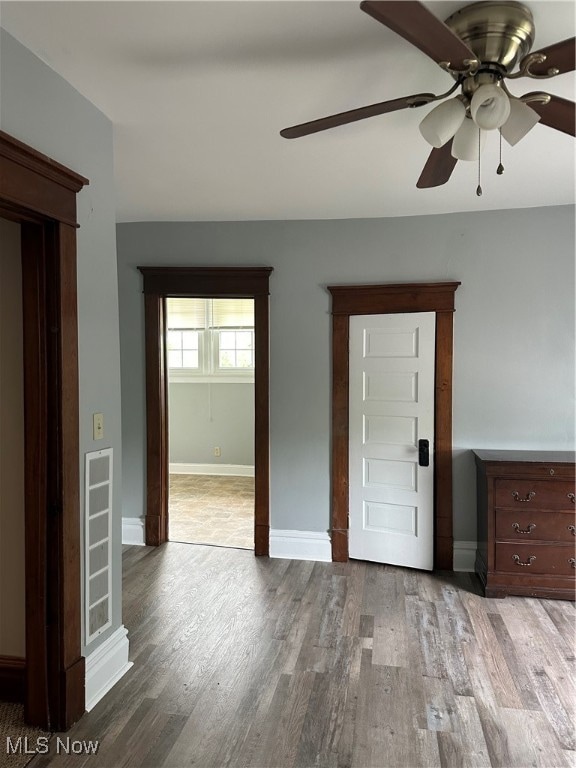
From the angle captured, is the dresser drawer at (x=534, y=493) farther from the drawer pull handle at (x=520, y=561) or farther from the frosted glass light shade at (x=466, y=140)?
the frosted glass light shade at (x=466, y=140)

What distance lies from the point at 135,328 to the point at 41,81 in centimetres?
251

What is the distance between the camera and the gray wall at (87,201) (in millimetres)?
1885

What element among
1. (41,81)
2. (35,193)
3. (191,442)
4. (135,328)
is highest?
(41,81)

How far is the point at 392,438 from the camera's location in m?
4.00

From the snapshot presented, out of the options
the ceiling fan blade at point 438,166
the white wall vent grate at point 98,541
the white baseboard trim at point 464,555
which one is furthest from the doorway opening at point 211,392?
the ceiling fan blade at point 438,166

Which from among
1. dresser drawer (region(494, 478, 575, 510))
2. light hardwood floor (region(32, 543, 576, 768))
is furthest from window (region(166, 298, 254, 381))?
dresser drawer (region(494, 478, 575, 510))

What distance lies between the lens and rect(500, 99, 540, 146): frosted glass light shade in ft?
5.32

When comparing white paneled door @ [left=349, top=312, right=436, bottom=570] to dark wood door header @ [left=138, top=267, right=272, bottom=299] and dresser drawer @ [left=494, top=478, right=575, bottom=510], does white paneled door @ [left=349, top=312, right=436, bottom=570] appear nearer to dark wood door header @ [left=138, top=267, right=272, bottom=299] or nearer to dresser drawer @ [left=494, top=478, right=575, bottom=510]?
dresser drawer @ [left=494, top=478, right=575, bottom=510]

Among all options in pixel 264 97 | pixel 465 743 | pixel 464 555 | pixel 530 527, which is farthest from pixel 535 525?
A: pixel 264 97

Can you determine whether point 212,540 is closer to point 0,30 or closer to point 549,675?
point 549,675

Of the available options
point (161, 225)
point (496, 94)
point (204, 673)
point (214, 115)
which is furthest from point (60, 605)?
point (161, 225)

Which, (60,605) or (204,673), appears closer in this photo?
(60,605)

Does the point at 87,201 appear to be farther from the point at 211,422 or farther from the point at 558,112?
the point at 211,422

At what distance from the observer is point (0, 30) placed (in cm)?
178
